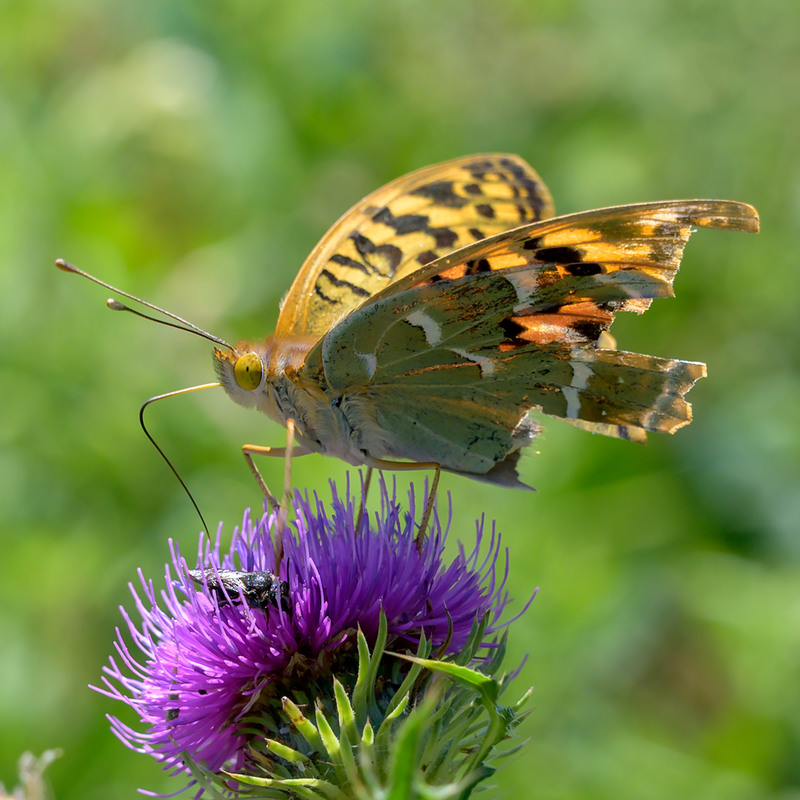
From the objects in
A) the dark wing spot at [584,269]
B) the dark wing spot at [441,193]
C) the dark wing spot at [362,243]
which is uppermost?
the dark wing spot at [441,193]

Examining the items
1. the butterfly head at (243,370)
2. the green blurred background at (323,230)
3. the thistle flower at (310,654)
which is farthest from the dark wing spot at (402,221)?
the green blurred background at (323,230)

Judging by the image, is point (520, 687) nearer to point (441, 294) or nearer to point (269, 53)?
point (441, 294)

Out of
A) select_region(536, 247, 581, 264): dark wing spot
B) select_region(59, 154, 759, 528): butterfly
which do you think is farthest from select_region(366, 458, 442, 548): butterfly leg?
select_region(536, 247, 581, 264): dark wing spot

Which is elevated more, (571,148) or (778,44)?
(778,44)

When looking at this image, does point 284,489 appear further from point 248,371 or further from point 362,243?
point 362,243

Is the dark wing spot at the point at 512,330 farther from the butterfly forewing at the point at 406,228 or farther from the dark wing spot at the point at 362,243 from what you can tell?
the dark wing spot at the point at 362,243

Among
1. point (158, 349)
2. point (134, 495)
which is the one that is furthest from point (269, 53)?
point (134, 495)
